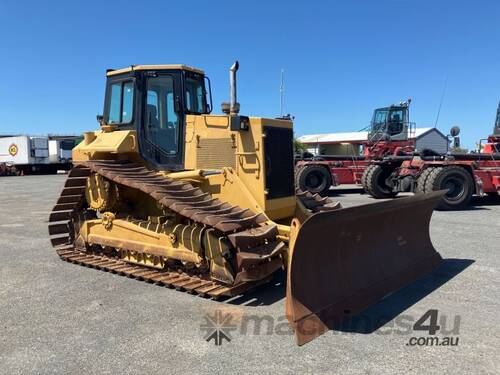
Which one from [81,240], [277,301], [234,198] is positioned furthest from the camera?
[81,240]

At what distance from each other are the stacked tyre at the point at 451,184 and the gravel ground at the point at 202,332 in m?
5.90

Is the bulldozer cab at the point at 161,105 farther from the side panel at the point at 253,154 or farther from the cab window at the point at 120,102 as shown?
the side panel at the point at 253,154

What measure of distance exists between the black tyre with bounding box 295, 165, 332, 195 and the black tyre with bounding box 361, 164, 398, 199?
136 cm

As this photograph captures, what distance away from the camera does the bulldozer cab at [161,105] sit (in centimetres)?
675

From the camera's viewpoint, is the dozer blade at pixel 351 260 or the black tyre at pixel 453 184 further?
the black tyre at pixel 453 184

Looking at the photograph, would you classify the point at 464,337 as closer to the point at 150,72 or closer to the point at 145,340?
the point at 145,340

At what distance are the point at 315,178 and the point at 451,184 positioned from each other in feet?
15.8

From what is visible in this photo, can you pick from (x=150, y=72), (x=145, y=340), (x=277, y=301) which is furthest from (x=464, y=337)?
(x=150, y=72)

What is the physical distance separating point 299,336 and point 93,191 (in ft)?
14.6

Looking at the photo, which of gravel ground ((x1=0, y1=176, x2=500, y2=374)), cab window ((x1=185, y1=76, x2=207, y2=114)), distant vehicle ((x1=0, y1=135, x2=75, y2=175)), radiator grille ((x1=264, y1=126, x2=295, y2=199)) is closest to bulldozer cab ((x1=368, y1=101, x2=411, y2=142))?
gravel ground ((x1=0, y1=176, x2=500, y2=374))

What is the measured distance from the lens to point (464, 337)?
4148mm

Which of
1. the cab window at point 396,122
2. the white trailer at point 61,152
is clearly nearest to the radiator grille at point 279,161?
the cab window at point 396,122

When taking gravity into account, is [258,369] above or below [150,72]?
below

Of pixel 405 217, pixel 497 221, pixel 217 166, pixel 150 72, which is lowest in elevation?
pixel 497 221
